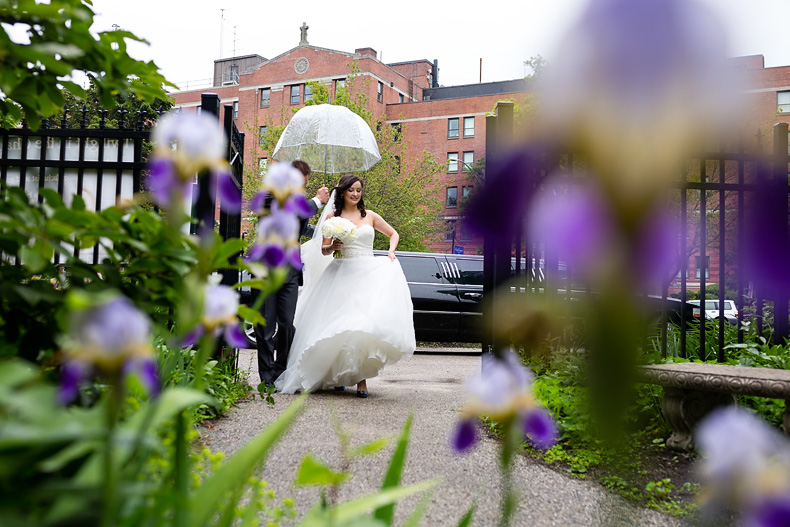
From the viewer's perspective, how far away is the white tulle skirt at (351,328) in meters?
5.31

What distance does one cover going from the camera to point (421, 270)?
445 inches

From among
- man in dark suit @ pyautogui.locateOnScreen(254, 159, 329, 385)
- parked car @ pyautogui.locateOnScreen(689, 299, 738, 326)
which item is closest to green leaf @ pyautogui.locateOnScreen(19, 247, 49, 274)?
parked car @ pyautogui.locateOnScreen(689, 299, 738, 326)

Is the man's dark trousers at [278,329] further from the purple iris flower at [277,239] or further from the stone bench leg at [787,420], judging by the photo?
the purple iris flower at [277,239]

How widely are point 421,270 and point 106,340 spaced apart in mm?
10806

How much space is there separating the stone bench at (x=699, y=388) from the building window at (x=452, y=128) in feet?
116

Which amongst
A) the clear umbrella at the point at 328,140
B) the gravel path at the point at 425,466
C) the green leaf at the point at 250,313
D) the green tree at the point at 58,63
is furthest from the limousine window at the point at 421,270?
the green leaf at the point at 250,313

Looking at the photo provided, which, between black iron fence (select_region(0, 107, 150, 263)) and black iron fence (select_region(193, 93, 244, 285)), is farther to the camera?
black iron fence (select_region(0, 107, 150, 263))

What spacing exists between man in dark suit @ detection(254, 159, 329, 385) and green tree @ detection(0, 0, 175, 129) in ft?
13.0

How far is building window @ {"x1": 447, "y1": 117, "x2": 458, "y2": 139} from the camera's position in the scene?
3753cm

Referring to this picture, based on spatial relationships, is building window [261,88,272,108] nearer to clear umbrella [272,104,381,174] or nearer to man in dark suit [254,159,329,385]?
clear umbrella [272,104,381,174]

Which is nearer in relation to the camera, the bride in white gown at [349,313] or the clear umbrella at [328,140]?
the bride in white gown at [349,313]

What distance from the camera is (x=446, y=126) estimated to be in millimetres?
37750

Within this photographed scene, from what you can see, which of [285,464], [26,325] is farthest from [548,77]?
[285,464]

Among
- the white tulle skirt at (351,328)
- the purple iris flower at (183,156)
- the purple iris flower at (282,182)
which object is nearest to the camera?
the purple iris flower at (183,156)
